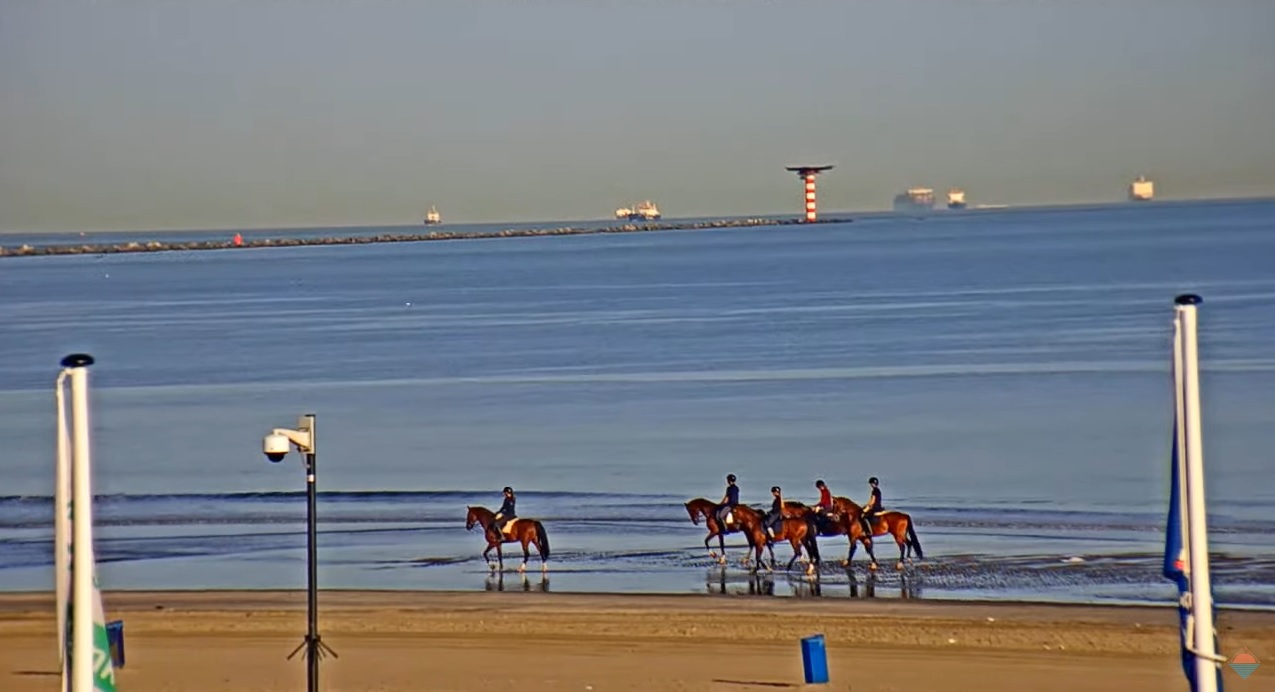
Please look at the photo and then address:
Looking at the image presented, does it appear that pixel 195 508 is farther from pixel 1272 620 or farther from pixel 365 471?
pixel 1272 620

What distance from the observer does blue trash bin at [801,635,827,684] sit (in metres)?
Answer: 18.9

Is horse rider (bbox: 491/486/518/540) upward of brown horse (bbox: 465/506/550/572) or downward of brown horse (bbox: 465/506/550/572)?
upward

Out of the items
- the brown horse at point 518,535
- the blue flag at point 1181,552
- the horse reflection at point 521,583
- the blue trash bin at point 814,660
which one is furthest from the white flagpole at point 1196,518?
the brown horse at point 518,535

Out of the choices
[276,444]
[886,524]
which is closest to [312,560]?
[276,444]

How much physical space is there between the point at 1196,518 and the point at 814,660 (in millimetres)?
8787

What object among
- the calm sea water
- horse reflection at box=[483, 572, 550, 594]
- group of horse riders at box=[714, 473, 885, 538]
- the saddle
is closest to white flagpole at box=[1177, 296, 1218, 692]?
the calm sea water

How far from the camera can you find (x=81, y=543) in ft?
34.1

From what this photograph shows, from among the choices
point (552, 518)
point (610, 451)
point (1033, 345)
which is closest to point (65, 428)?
point (552, 518)

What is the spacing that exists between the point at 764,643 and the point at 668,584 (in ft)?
15.9

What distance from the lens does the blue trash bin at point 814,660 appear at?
744 inches

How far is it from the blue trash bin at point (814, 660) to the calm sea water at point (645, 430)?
6460 mm

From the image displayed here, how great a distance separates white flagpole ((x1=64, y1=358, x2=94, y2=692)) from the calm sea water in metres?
15.6

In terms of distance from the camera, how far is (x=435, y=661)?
2094 cm

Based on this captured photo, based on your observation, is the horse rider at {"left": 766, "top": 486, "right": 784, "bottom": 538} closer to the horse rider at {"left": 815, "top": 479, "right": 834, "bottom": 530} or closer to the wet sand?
the horse rider at {"left": 815, "top": 479, "right": 834, "bottom": 530}
